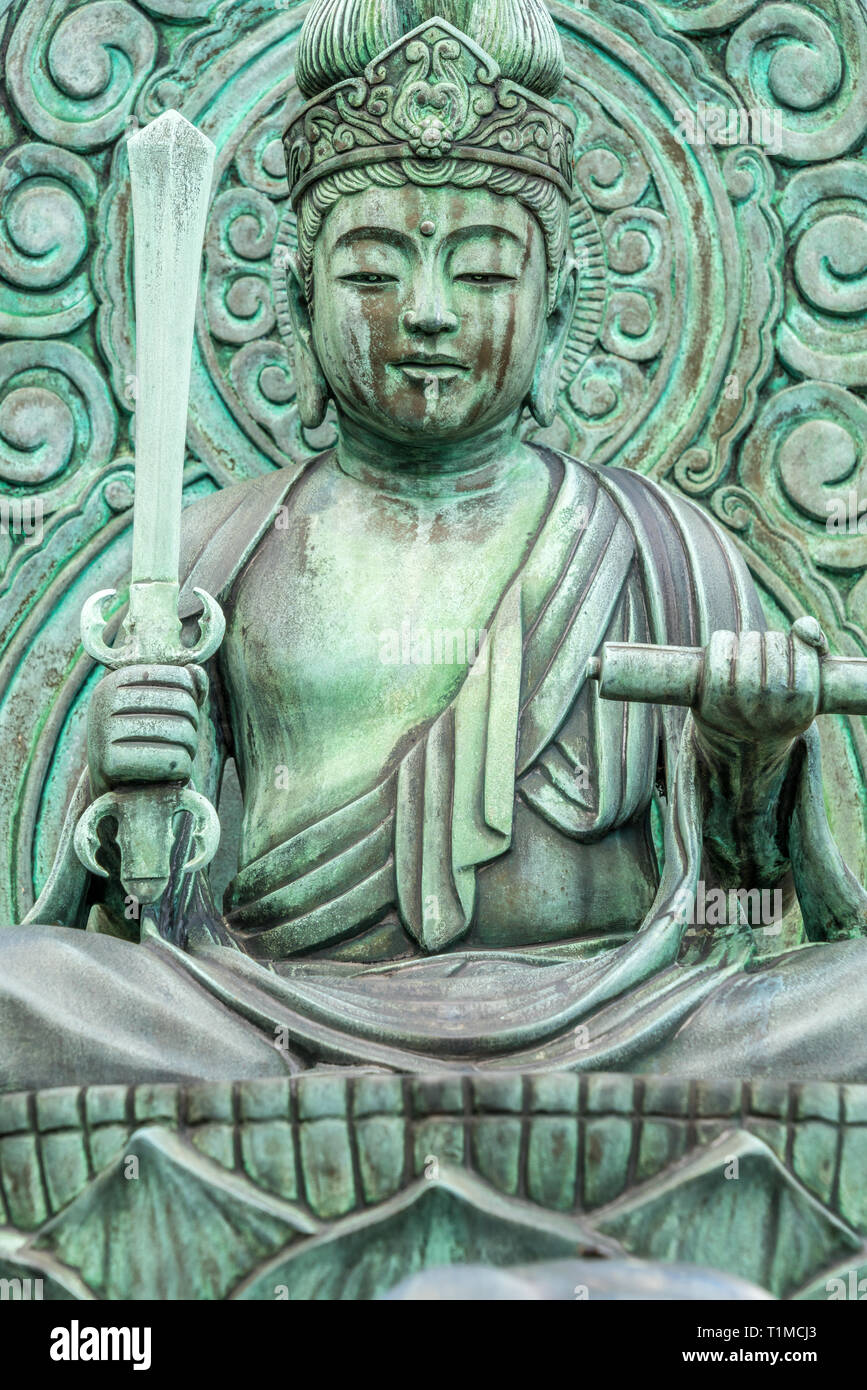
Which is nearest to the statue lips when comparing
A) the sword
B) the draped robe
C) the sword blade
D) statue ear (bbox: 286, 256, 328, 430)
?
statue ear (bbox: 286, 256, 328, 430)

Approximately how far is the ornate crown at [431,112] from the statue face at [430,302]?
78 millimetres

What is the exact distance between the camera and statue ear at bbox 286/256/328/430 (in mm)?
6406

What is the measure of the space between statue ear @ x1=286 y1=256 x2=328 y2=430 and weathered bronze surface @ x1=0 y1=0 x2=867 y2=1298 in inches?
0.4

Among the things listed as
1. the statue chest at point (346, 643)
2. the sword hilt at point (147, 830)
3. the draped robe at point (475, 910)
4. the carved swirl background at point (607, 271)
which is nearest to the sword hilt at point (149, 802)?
the sword hilt at point (147, 830)

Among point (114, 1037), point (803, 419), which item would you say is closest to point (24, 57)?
point (803, 419)

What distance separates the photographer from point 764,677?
5.19 meters

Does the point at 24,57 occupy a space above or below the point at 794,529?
above

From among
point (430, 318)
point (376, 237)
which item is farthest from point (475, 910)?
point (376, 237)

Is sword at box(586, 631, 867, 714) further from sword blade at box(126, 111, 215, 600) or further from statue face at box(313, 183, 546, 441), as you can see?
statue face at box(313, 183, 546, 441)

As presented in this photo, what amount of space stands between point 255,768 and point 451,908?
24.6 inches

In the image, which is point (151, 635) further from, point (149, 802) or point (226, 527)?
point (226, 527)

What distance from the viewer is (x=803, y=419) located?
7199 mm

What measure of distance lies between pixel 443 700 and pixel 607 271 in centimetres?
146
